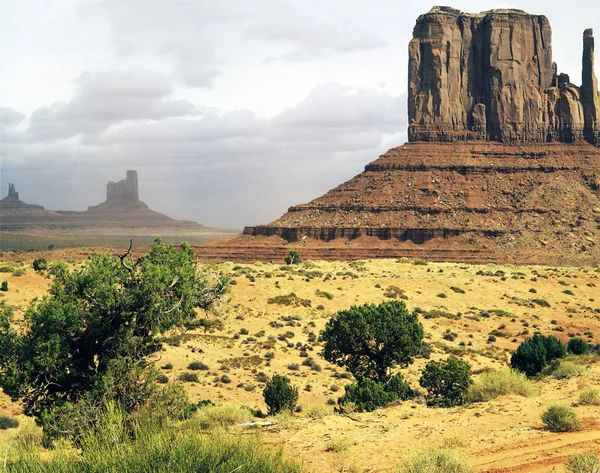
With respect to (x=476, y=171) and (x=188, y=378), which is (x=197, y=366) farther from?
(x=476, y=171)

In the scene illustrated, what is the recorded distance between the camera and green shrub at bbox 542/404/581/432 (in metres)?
16.4

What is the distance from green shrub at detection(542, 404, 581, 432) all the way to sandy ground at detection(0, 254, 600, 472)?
0.75 feet

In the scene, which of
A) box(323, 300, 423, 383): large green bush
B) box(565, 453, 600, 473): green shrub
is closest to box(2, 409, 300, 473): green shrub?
box(565, 453, 600, 473): green shrub

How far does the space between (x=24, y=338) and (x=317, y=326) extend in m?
30.4

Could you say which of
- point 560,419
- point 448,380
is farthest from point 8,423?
point 560,419

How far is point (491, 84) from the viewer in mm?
129250

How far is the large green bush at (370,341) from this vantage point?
30516mm

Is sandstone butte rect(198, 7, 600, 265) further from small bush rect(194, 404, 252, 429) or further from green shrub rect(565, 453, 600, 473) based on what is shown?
green shrub rect(565, 453, 600, 473)

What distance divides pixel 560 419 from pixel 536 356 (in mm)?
16513

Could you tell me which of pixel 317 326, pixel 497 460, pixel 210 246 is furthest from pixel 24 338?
pixel 210 246

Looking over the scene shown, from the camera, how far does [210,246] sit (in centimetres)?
11281

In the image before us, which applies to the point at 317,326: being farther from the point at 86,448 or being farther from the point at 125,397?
the point at 86,448

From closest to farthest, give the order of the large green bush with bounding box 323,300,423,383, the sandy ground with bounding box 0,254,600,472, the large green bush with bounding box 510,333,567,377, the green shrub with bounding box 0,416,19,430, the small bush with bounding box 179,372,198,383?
the sandy ground with bounding box 0,254,600,472, the green shrub with bounding box 0,416,19,430, the large green bush with bounding box 323,300,423,383, the large green bush with bounding box 510,333,567,377, the small bush with bounding box 179,372,198,383

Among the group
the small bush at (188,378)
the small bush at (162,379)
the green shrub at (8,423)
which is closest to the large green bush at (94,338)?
the green shrub at (8,423)
